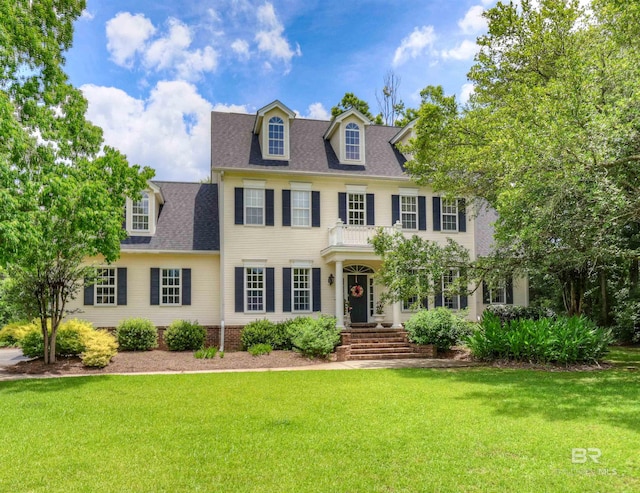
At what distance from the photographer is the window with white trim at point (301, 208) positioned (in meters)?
20.2

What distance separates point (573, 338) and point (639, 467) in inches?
368

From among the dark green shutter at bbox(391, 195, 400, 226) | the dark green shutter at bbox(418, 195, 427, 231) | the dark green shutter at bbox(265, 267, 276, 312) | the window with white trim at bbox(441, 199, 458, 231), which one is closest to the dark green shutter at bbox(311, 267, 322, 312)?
the dark green shutter at bbox(265, 267, 276, 312)

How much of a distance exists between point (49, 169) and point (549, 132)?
11.4 meters

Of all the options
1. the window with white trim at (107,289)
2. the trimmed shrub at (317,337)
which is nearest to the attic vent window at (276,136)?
the trimmed shrub at (317,337)

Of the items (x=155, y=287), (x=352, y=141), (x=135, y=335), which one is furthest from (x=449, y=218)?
(x=135, y=335)

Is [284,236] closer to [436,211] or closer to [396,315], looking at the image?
[396,315]

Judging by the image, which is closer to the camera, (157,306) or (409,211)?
(157,306)

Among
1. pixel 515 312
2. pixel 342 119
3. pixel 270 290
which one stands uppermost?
pixel 342 119

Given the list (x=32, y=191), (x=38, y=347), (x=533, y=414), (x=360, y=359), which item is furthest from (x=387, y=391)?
(x=38, y=347)

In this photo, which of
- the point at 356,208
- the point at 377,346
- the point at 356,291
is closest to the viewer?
the point at 377,346

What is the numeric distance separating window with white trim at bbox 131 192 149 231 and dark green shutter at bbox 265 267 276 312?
5.20m

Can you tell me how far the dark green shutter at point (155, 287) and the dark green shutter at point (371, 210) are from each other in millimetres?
8685

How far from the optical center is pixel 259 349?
17.0m

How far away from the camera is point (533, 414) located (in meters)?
8.21
